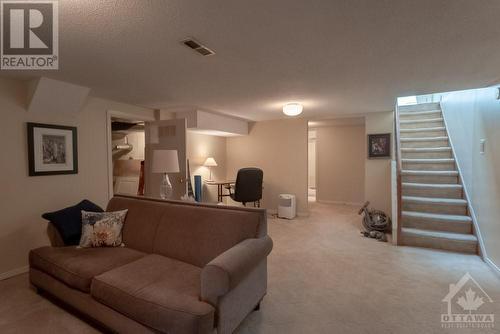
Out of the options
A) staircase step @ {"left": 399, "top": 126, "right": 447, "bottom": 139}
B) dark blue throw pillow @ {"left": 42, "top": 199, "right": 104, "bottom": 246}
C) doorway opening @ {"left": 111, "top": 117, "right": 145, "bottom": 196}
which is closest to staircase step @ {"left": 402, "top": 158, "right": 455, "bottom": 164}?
staircase step @ {"left": 399, "top": 126, "right": 447, "bottom": 139}

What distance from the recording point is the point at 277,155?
5.56 metres

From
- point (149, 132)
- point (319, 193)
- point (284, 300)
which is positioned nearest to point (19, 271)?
point (149, 132)

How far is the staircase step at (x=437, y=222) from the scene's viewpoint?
338 cm

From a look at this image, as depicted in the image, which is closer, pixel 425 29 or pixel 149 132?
pixel 425 29

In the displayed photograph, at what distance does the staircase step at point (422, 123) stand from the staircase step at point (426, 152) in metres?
0.69

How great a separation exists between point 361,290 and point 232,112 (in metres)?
3.57

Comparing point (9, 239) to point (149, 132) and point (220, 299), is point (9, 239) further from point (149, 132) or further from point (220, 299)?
point (220, 299)

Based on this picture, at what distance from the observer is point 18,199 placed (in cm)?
271

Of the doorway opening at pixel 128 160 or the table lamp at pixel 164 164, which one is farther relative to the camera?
the doorway opening at pixel 128 160

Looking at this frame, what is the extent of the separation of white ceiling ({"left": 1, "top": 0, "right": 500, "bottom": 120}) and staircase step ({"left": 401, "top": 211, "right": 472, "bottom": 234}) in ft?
5.98

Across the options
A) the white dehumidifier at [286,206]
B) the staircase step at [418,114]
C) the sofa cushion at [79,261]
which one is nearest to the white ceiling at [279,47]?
the sofa cushion at [79,261]

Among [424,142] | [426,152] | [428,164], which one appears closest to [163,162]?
[428,164]

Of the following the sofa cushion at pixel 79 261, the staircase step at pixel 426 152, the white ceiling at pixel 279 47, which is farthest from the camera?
the staircase step at pixel 426 152

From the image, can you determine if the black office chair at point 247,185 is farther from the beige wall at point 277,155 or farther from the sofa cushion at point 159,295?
the sofa cushion at point 159,295
